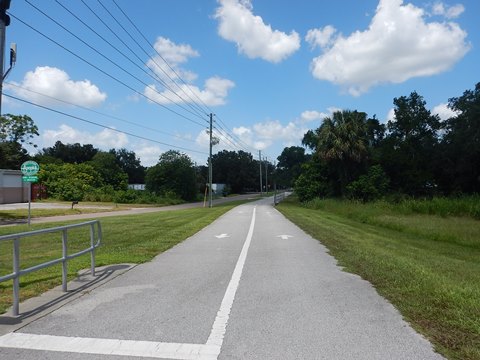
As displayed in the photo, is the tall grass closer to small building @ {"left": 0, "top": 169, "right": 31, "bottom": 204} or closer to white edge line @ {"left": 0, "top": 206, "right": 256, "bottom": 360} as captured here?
white edge line @ {"left": 0, "top": 206, "right": 256, "bottom": 360}

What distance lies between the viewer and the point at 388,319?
20.0 ft

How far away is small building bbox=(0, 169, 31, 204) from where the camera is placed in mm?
49319

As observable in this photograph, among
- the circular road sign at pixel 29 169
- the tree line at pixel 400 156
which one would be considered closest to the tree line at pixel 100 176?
the circular road sign at pixel 29 169

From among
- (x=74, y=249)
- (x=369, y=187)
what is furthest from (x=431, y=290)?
(x=369, y=187)

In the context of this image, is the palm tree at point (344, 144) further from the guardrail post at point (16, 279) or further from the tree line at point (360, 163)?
the guardrail post at point (16, 279)

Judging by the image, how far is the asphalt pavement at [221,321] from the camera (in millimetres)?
4848

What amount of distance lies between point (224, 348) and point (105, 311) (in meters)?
2.27

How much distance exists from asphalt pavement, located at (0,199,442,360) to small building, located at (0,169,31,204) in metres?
45.5

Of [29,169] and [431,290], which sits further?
[29,169]

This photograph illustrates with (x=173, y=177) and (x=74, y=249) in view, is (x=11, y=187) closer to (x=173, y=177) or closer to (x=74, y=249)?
(x=173, y=177)

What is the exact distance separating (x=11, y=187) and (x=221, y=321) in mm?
51139

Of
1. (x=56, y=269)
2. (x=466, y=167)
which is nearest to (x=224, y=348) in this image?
Result: (x=56, y=269)

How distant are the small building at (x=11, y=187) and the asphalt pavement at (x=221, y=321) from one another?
1792 inches

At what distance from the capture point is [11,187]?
50688mm
